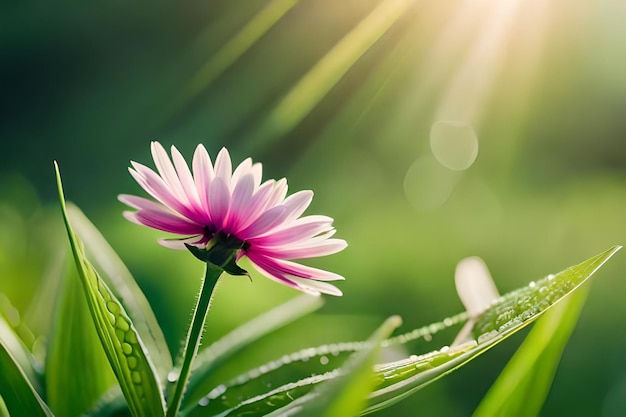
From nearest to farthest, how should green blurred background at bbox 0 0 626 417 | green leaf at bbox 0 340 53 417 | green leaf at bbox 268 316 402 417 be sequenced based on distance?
green leaf at bbox 268 316 402 417
green leaf at bbox 0 340 53 417
green blurred background at bbox 0 0 626 417

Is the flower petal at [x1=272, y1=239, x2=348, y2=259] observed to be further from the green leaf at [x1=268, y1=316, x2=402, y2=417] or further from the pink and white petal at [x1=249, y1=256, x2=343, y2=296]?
the green leaf at [x1=268, y1=316, x2=402, y2=417]

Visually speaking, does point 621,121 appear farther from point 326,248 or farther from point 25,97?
point 25,97

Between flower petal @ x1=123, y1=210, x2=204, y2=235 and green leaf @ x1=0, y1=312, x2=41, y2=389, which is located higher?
flower petal @ x1=123, y1=210, x2=204, y2=235

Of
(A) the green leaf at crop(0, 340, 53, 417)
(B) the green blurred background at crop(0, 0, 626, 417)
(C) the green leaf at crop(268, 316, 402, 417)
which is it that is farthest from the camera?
(B) the green blurred background at crop(0, 0, 626, 417)

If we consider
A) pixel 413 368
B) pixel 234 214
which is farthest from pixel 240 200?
pixel 413 368

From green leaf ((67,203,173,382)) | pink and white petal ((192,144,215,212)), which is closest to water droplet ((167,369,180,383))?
green leaf ((67,203,173,382))

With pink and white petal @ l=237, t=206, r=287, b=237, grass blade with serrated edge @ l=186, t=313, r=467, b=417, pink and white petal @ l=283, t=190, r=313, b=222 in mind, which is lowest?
grass blade with serrated edge @ l=186, t=313, r=467, b=417

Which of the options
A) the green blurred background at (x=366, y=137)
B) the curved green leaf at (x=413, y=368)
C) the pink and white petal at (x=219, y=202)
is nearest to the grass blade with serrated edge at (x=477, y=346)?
the curved green leaf at (x=413, y=368)

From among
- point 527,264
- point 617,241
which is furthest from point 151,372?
point 617,241
